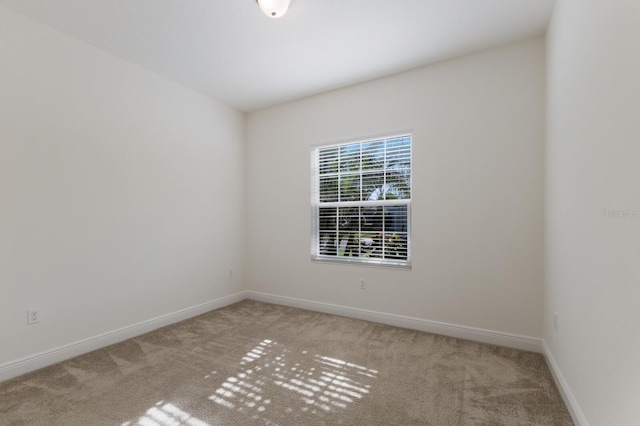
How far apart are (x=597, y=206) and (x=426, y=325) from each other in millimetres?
2076

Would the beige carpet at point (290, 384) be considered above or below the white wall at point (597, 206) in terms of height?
below

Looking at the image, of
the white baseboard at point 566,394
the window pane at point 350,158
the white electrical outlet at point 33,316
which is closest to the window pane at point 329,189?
the window pane at point 350,158

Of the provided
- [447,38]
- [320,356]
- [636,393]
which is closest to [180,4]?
[447,38]

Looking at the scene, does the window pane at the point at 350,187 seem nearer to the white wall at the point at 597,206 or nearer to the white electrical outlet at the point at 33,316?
the white wall at the point at 597,206

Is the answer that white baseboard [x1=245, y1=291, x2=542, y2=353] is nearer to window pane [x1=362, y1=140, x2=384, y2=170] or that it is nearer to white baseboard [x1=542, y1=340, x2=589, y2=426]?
white baseboard [x1=542, y1=340, x2=589, y2=426]

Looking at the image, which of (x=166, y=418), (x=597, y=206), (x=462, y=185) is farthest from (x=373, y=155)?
(x=166, y=418)

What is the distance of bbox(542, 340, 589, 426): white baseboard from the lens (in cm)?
167

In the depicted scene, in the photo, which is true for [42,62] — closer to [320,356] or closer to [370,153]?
[370,153]

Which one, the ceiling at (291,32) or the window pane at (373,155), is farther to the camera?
the window pane at (373,155)

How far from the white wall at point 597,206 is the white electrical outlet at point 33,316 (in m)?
3.72

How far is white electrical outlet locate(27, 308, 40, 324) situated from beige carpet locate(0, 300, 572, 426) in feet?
1.32

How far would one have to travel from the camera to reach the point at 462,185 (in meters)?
3.01

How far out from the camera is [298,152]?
4102mm

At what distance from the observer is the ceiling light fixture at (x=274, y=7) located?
215cm
